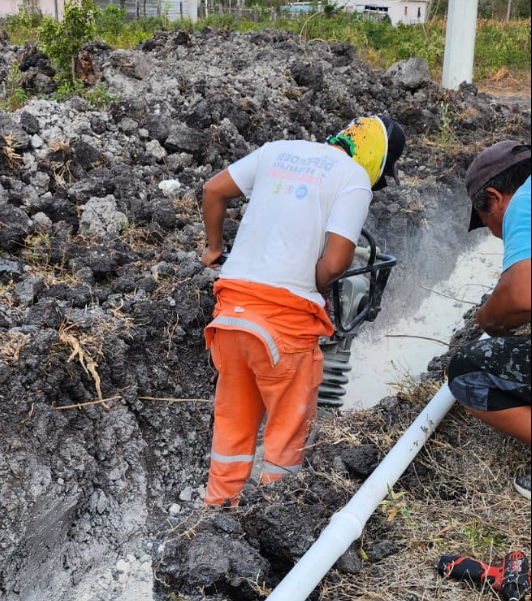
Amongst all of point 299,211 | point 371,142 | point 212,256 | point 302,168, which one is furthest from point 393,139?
point 212,256

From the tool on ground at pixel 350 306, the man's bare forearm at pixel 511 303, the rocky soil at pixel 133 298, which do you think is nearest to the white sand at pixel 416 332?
the rocky soil at pixel 133 298

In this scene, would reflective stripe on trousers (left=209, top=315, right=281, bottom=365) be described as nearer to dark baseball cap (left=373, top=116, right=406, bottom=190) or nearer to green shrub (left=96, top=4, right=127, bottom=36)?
dark baseball cap (left=373, top=116, right=406, bottom=190)

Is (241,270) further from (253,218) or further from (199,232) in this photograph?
(199,232)

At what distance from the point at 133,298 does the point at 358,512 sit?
2.02 m

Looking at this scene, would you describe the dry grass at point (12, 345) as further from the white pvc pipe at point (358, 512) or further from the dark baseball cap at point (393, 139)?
the dark baseball cap at point (393, 139)

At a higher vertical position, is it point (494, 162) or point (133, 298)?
point (494, 162)

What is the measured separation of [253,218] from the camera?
3.32m

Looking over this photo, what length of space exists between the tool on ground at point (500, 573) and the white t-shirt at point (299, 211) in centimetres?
126

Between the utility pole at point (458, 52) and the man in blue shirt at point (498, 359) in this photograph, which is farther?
the utility pole at point (458, 52)

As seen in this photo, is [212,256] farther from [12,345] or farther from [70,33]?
[70,33]

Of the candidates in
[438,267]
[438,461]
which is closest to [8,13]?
[438,267]

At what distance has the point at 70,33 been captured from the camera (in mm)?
6484

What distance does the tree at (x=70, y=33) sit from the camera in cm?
641

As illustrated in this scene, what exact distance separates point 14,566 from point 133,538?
0.59 m
